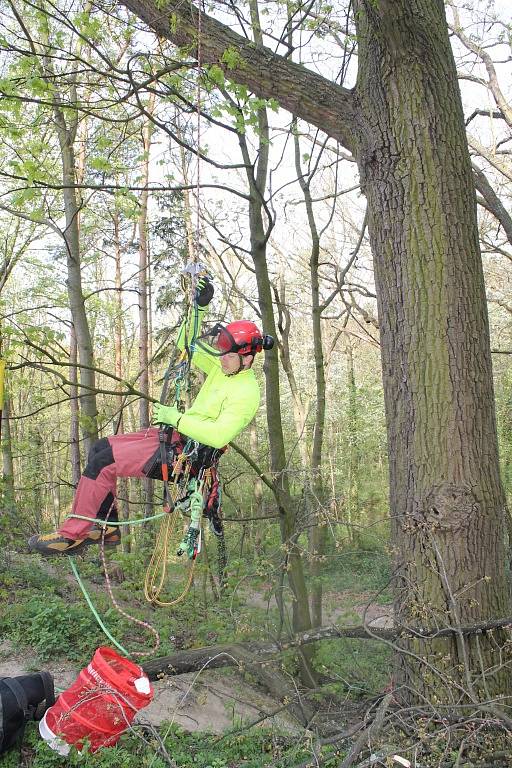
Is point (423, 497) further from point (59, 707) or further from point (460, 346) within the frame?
point (59, 707)

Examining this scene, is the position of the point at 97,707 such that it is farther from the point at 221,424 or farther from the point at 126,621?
the point at 126,621

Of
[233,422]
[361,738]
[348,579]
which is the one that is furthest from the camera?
[348,579]

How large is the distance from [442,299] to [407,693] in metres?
2.30

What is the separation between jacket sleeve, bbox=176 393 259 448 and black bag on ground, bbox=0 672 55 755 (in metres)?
1.82

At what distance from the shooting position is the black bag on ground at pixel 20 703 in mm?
3467

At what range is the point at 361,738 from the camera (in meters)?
2.66

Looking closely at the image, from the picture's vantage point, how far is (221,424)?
3826mm

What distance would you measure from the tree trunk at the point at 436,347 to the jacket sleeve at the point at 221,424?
3.40 feet

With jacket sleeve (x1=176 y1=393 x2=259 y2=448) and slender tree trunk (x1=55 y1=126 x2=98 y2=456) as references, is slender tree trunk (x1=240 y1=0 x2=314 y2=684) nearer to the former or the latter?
jacket sleeve (x1=176 y1=393 x2=259 y2=448)

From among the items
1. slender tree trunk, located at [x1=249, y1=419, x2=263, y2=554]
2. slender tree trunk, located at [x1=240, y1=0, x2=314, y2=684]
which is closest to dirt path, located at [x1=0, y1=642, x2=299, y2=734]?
slender tree trunk, located at [x1=240, y1=0, x2=314, y2=684]

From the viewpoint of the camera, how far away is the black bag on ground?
3467mm

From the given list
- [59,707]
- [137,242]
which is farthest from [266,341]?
[137,242]

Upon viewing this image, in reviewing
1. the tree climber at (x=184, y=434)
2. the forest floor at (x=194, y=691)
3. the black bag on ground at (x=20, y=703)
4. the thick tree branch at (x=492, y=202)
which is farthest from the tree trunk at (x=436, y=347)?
the thick tree branch at (x=492, y=202)

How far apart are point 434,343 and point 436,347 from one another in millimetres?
26
